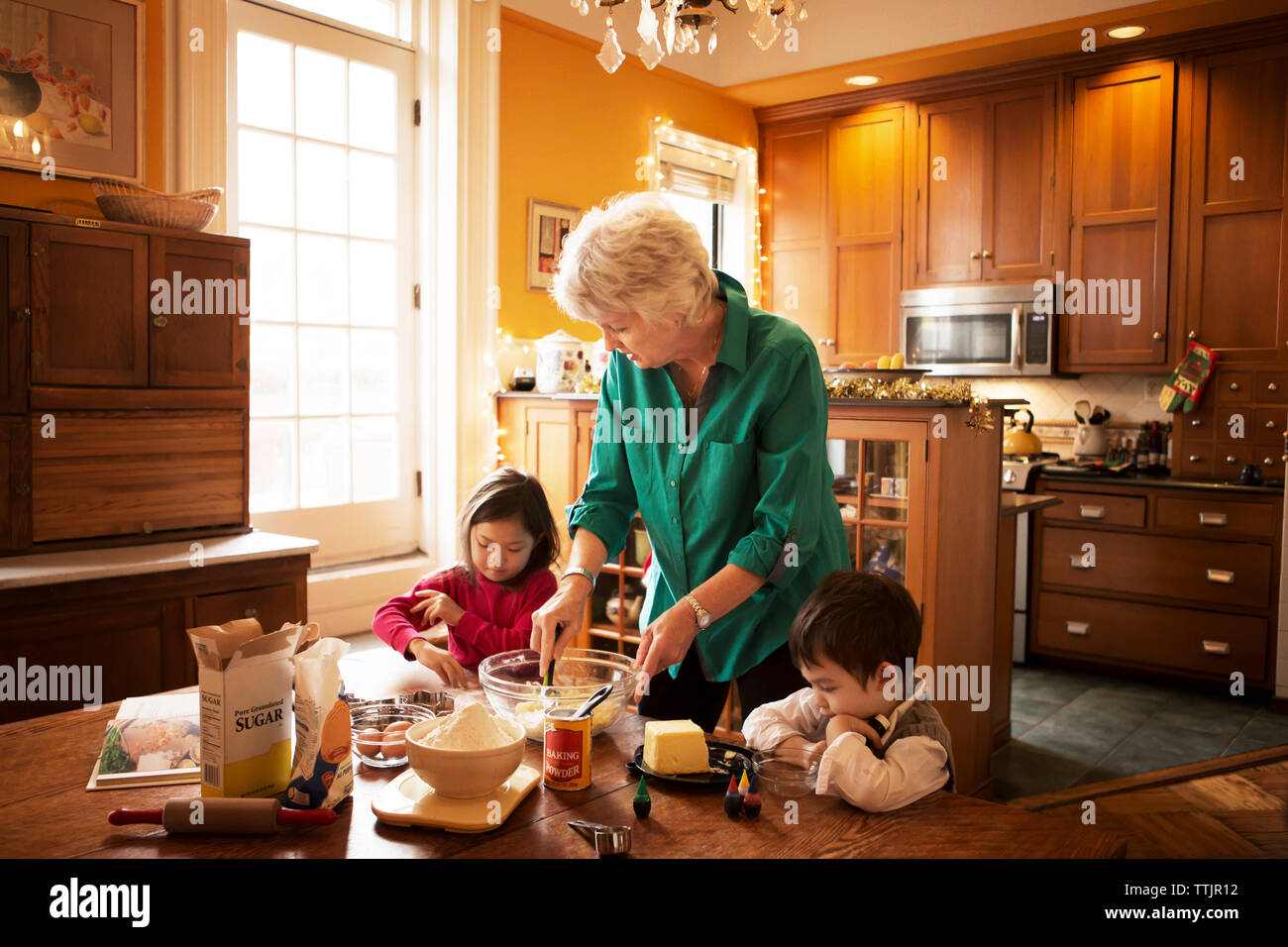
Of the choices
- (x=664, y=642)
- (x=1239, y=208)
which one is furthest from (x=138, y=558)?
(x=1239, y=208)

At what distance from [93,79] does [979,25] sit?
149 inches

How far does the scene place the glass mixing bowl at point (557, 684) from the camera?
145 centimetres

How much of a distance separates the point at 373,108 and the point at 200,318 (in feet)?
4.80

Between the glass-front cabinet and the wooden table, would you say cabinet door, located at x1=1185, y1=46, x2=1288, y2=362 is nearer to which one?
the glass-front cabinet

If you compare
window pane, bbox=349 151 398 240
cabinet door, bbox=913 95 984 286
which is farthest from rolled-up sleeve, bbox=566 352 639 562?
cabinet door, bbox=913 95 984 286

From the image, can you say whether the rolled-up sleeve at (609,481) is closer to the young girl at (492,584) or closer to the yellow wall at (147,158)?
the young girl at (492,584)

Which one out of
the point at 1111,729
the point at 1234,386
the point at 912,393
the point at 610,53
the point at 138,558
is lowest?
the point at 1111,729

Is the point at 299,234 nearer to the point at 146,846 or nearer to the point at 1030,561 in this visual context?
the point at 146,846

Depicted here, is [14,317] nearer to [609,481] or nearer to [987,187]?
[609,481]

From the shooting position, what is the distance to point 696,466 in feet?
5.85

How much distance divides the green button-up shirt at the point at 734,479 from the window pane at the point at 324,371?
2078 millimetres

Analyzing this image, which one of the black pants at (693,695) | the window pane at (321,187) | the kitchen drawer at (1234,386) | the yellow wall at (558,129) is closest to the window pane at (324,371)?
the window pane at (321,187)

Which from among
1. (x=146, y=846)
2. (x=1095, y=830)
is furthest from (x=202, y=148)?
(x=1095, y=830)

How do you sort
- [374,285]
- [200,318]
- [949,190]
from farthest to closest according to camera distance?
[949,190] → [374,285] → [200,318]
